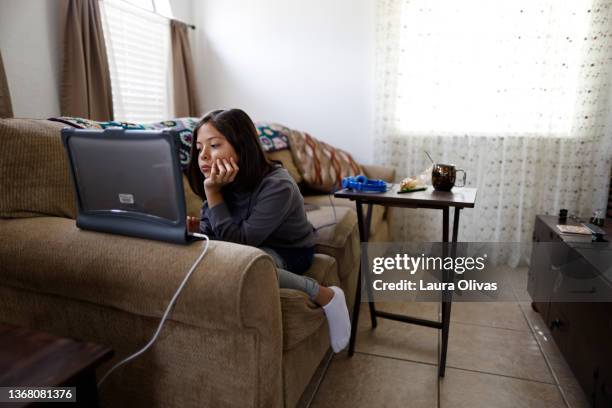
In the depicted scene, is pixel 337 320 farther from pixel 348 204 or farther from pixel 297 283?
pixel 348 204

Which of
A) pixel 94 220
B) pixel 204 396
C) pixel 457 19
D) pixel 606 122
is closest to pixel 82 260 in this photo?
pixel 94 220

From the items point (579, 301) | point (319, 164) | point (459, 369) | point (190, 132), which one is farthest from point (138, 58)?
point (579, 301)

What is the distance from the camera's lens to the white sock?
1.31 m

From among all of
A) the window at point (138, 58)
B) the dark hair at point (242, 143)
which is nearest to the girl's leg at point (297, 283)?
the dark hair at point (242, 143)

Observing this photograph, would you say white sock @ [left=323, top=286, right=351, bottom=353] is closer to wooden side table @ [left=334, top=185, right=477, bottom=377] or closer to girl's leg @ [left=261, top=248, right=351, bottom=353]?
girl's leg @ [left=261, top=248, right=351, bottom=353]

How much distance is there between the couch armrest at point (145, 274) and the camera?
88 cm

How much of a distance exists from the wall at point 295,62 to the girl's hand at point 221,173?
6.26ft

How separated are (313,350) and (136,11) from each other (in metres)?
2.55

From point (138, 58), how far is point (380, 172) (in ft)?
6.16

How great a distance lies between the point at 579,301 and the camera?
1.44m

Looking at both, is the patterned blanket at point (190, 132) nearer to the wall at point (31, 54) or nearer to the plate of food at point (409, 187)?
the wall at point (31, 54)

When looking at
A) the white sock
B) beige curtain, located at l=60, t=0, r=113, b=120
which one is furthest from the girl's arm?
beige curtain, located at l=60, t=0, r=113, b=120

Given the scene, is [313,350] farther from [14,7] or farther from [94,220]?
[14,7]

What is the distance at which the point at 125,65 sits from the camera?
2.64 m
